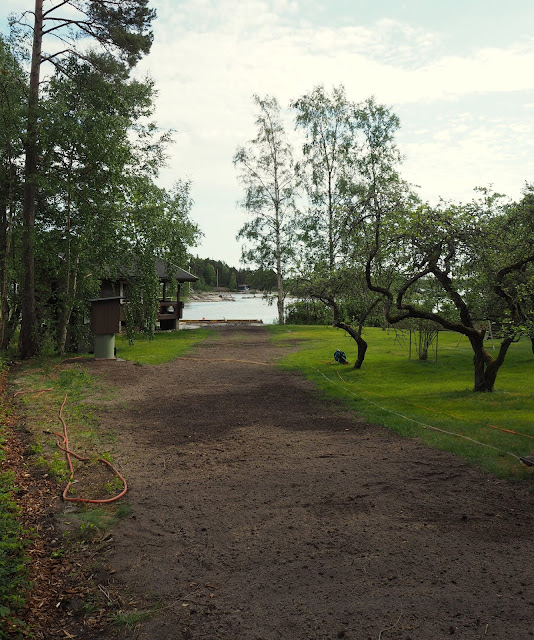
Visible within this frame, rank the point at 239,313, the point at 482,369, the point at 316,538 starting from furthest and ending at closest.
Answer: the point at 239,313 → the point at 482,369 → the point at 316,538

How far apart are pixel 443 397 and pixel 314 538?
7044 mm

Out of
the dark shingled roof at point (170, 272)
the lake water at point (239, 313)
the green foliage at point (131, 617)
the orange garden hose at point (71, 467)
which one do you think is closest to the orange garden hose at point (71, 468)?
the orange garden hose at point (71, 467)

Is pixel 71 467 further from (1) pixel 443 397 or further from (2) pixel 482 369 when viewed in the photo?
(2) pixel 482 369

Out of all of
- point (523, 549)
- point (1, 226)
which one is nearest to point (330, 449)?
point (523, 549)

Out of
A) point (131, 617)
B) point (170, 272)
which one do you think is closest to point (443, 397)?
point (131, 617)

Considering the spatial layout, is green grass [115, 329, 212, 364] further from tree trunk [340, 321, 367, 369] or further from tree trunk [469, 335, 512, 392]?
tree trunk [469, 335, 512, 392]

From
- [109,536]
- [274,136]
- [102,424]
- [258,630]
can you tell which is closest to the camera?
[258,630]

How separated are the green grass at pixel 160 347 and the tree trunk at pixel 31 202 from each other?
3038 millimetres

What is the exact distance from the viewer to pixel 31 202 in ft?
49.4

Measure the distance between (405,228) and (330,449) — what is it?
4.22 m

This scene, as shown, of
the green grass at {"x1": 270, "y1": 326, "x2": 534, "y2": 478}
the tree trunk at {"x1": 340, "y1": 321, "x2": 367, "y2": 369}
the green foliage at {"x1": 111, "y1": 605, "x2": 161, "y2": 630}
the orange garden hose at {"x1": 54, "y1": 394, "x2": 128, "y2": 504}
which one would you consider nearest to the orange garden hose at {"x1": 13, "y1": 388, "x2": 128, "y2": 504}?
the orange garden hose at {"x1": 54, "y1": 394, "x2": 128, "y2": 504}

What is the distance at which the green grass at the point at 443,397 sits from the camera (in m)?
7.25

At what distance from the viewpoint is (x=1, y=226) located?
53.0 ft

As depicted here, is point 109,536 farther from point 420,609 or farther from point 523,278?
point 523,278
